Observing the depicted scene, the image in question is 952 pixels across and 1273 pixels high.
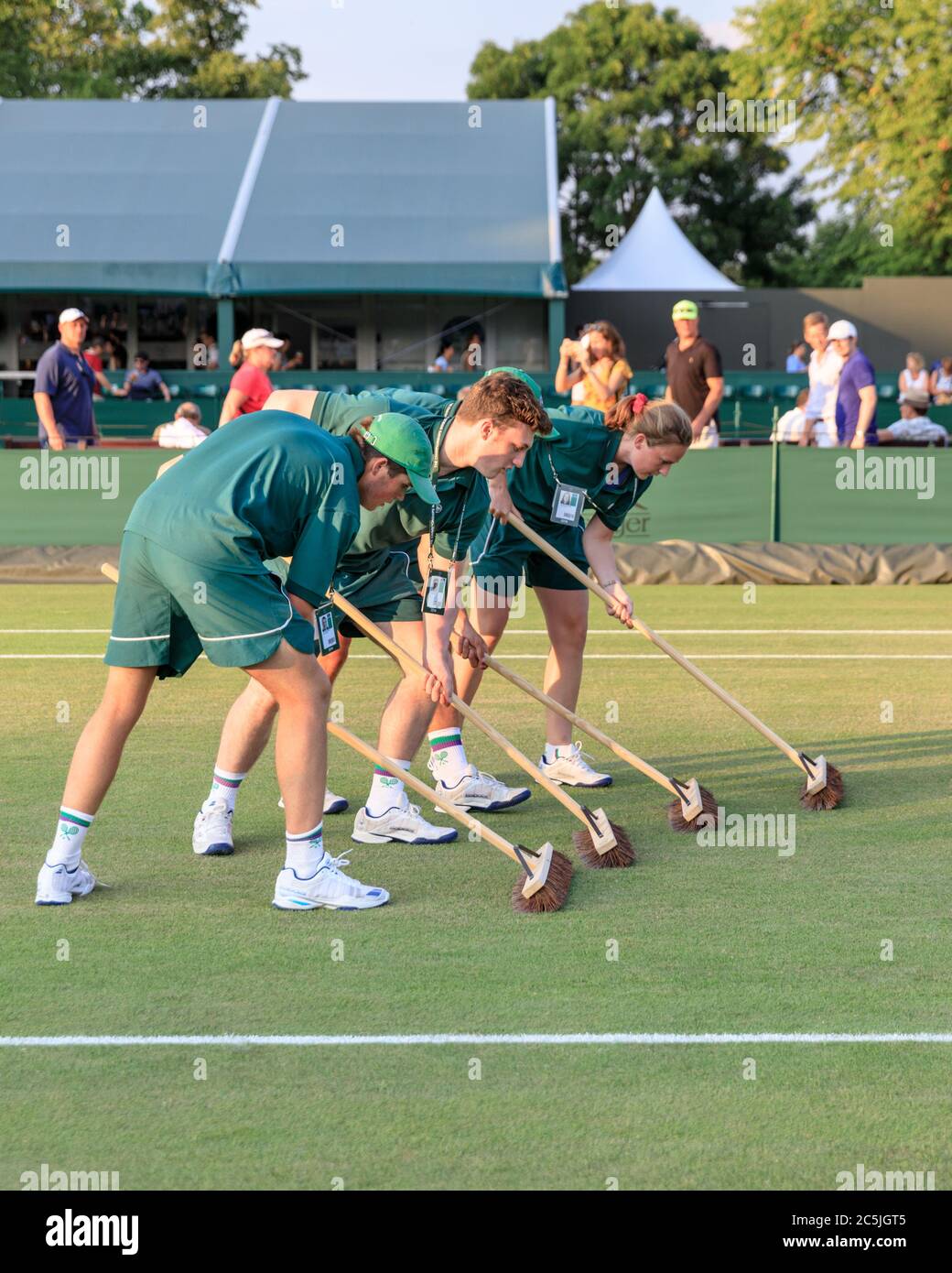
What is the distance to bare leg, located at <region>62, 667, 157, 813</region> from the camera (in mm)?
5211

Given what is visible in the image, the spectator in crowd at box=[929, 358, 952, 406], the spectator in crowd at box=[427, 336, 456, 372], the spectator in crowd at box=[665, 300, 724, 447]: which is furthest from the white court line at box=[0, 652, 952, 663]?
the spectator in crowd at box=[427, 336, 456, 372]

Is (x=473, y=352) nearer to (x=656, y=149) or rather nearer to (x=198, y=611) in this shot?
(x=198, y=611)

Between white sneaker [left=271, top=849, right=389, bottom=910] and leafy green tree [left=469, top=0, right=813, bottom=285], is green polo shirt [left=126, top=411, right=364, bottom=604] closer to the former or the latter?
white sneaker [left=271, top=849, right=389, bottom=910]

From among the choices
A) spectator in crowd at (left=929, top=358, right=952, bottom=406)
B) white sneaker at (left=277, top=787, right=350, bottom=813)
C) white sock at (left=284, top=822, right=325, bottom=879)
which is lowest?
white sneaker at (left=277, top=787, right=350, bottom=813)

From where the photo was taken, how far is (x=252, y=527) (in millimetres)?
4809

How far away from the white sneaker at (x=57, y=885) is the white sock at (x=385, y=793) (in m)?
1.26

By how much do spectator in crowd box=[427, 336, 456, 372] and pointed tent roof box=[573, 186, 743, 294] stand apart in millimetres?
3156

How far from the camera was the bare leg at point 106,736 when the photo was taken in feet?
17.1

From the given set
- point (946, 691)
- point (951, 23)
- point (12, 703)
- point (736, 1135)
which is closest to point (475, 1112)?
point (736, 1135)

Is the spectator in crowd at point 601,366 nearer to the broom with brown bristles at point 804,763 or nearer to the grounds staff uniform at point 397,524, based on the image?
the broom with brown bristles at point 804,763

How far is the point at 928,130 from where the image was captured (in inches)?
1324

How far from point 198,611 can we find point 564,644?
2638 millimetres

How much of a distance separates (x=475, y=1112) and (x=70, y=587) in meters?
11.6

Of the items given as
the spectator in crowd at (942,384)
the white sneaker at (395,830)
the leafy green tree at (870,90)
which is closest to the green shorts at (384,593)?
the white sneaker at (395,830)
